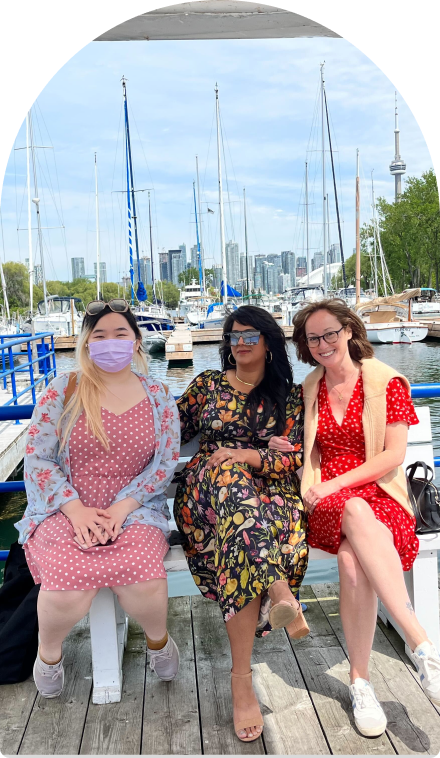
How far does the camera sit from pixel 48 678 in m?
2.02

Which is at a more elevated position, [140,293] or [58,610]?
[140,293]

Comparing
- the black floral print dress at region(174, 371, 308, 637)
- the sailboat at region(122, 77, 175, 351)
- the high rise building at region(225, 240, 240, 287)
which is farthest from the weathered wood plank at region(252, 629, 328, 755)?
the high rise building at region(225, 240, 240, 287)

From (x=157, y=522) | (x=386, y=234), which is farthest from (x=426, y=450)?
(x=386, y=234)

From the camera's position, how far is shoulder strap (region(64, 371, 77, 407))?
2203 mm

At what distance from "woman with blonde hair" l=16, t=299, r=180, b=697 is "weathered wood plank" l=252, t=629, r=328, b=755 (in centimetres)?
33

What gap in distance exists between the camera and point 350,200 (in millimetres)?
28219

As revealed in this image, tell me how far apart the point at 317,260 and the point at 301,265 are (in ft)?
2.99

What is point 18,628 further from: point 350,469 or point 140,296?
point 140,296

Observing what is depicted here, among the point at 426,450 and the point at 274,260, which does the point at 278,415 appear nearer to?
the point at 426,450

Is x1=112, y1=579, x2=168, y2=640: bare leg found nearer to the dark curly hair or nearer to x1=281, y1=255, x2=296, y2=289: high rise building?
the dark curly hair

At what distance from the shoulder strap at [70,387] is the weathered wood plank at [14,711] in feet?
3.31

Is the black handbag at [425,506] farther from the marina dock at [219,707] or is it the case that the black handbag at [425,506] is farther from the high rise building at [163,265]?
the high rise building at [163,265]

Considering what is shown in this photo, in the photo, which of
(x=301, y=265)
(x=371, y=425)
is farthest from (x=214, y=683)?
(x=301, y=265)

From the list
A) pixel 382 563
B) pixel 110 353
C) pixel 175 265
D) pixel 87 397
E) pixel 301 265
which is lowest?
pixel 382 563
